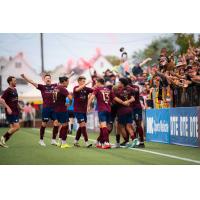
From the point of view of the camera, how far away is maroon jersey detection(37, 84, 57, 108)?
1888cm

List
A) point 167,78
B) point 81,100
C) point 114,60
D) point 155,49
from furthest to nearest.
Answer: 1. point 114,60
2. point 155,49
3. point 167,78
4. point 81,100

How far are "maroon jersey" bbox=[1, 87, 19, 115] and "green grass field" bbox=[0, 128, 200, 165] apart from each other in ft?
3.09

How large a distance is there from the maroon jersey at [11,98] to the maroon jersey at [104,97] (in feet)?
6.32

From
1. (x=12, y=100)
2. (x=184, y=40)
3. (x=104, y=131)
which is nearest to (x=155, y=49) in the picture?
(x=184, y=40)

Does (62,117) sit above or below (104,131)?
above

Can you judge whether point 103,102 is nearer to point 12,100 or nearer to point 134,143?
point 134,143

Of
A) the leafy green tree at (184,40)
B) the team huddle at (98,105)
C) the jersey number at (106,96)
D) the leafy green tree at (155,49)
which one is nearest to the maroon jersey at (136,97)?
the team huddle at (98,105)

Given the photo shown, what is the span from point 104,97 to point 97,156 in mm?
2163

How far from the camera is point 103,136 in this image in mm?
18203

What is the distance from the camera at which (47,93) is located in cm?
1902

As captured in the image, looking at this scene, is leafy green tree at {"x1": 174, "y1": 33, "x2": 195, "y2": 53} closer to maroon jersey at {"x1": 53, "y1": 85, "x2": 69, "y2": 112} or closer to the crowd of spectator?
the crowd of spectator

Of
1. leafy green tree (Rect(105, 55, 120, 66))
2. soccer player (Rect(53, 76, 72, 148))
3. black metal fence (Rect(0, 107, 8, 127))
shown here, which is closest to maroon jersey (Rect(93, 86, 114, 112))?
soccer player (Rect(53, 76, 72, 148))

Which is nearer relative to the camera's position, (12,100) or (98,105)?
(98,105)
